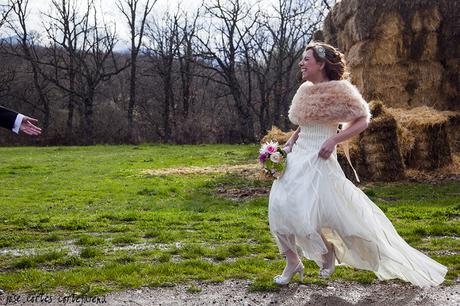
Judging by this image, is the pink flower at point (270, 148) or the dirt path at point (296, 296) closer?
the dirt path at point (296, 296)

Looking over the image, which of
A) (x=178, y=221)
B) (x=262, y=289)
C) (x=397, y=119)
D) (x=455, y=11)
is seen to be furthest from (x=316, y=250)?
(x=455, y=11)

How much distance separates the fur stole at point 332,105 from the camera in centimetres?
533

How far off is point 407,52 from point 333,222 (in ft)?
47.5

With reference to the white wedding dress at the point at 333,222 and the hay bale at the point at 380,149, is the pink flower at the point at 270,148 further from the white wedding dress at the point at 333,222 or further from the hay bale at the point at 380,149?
the hay bale at the point at 380,149

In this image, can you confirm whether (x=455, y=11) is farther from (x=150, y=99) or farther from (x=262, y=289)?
(x=150, y=99)

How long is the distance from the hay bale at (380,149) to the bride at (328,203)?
28.7 feet

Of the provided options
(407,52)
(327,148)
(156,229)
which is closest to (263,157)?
(327,148)

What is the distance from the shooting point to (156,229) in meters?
8.97

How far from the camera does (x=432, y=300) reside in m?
5.00

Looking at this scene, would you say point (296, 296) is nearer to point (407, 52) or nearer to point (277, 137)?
point (277, 137)

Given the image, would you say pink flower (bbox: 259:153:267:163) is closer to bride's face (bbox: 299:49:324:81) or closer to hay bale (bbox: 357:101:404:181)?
bride's face (bbox: 299:49:324:81)

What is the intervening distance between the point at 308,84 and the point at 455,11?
1464 cm

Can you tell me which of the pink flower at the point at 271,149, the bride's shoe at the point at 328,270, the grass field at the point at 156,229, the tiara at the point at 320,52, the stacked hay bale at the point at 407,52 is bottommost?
the grass field at the point at 156,229

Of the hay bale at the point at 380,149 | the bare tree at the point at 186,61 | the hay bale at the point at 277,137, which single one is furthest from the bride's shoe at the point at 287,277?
the bare tree at the point at 186,61
